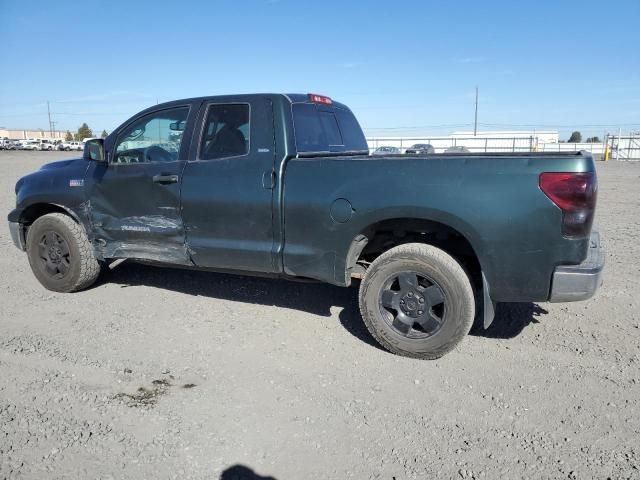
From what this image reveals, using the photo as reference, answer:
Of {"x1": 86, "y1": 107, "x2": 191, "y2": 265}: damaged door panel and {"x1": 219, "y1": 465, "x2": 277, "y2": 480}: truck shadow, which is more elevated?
{"x1": 86, "y1": 107, "x2": 191, "y2": 265}: damaged door panel

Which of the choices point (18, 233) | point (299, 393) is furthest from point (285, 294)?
point (18, 233)

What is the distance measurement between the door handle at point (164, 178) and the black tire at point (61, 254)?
1.24m

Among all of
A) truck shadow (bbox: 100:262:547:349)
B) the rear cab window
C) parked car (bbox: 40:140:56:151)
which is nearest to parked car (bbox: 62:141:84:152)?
parked car (bbox: 40:140:56:151)

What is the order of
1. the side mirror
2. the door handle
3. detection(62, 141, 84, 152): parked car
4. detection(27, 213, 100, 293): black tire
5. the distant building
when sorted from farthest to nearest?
the distant building
detection(62, 141, 84, 152): parked car
detection(27, 213, 100, 293): black tire
the side mirror
the door handle

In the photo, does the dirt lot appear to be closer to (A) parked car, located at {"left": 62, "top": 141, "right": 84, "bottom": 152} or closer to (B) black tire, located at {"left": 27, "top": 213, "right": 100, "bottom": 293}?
(B) black tire, located at {"left": 27, "top": 213, "right": 100, "bottom": 293}

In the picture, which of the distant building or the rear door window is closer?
the rear door window

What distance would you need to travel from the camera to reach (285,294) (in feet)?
18.2

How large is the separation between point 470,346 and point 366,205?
1462 mm

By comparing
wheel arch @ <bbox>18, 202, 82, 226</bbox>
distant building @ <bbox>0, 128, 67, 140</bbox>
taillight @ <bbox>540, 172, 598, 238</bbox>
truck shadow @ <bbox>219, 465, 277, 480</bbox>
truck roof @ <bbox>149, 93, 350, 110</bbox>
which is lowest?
truck shadow @ <bbox>219, 465, 277, 480</bbox>

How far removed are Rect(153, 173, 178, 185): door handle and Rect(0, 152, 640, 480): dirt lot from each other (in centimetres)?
127

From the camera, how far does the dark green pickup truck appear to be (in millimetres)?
3490

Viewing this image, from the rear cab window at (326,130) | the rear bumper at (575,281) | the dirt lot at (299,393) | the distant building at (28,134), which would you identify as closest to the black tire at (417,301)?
the dirt lot at (299,393)

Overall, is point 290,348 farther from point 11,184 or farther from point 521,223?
point 11,184

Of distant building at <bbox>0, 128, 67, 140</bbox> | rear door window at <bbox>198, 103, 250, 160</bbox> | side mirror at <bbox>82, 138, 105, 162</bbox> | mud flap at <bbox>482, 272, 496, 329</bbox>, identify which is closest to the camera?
mud flap at <bbox>482, 272, 496, 329</bbox>
